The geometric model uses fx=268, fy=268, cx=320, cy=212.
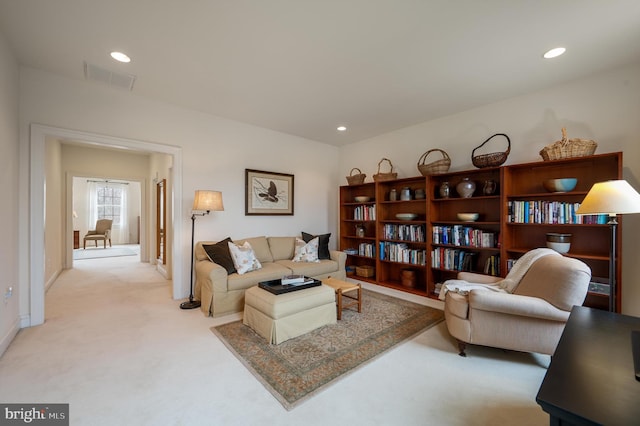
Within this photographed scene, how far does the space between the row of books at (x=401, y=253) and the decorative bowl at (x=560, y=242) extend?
1.47 meters

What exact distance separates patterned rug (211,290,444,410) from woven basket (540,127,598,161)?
2.10 m

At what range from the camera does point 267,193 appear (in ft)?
15.0

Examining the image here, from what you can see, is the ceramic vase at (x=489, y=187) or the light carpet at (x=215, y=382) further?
the ceramic vase at (x=489, y=187)

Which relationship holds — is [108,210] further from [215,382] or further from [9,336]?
[215,382]

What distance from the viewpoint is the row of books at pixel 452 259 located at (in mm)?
3539

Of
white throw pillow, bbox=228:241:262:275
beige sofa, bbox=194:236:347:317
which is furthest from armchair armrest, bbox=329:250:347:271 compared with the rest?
white throw pillow, bbox=228:241:262:275

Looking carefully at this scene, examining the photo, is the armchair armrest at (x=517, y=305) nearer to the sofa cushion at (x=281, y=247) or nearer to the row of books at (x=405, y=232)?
the row of books at (x=405, y=232)

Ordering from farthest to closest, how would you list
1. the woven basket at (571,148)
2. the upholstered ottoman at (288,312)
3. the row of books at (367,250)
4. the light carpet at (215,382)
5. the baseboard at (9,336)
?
the row of books at (367,250) < the woven basket at (571,148) < the upholstered ottoman at (288,312) < the baseboard at (9,336) < the light carpet at (215,382)

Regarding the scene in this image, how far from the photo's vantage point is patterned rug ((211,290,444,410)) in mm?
1902

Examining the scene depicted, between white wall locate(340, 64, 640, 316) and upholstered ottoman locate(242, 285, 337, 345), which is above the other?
white wall locate(340, 64, 640, 316)

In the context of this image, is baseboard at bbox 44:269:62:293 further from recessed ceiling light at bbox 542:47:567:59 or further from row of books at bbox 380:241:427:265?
recessed ceiling light at bbox 542:47:567:59

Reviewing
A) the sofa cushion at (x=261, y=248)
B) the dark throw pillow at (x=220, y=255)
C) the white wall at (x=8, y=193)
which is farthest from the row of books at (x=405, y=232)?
the white wall at (x=8, y=193)

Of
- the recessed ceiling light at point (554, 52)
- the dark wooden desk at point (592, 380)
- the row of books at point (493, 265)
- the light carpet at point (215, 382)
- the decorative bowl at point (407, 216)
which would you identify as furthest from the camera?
the decorative bowl at point (407, 216)

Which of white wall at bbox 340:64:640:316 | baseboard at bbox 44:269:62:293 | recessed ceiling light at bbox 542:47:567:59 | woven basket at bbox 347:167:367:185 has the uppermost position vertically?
recessed ceiling light at bbox 542:47:567:59
